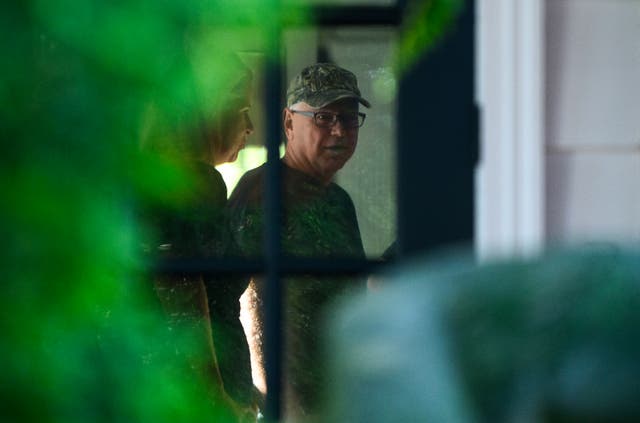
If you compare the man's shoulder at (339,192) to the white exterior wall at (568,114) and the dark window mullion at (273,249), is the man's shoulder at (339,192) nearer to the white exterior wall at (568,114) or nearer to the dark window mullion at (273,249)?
the dark window mullion at (273,249)

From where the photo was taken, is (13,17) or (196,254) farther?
(196,254)

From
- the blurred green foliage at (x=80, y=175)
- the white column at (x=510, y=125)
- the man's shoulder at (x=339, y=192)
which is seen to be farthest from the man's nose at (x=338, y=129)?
the blurred green foliage at (x=80, y=175)

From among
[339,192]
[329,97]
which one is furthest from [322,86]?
[339,192]

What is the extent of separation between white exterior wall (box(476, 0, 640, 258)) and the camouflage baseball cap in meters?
0.36

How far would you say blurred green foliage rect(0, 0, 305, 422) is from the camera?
44 cm

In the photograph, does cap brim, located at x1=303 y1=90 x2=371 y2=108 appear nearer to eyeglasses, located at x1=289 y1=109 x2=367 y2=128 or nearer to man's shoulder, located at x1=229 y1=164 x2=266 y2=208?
eyeglasses, located at x1=289 y1=109 x2=367 y2=128

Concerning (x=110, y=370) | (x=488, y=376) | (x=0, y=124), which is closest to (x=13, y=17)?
(x=0, y=124)

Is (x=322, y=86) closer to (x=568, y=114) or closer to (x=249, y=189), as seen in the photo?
(x=249, y=189)

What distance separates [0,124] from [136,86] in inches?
2.3

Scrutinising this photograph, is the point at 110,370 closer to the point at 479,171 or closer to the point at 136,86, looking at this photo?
the point at 136,86

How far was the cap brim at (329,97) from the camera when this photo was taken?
2602mm

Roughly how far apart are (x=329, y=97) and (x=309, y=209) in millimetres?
291

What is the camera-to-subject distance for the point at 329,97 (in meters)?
2.66

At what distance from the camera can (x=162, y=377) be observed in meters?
0.52
